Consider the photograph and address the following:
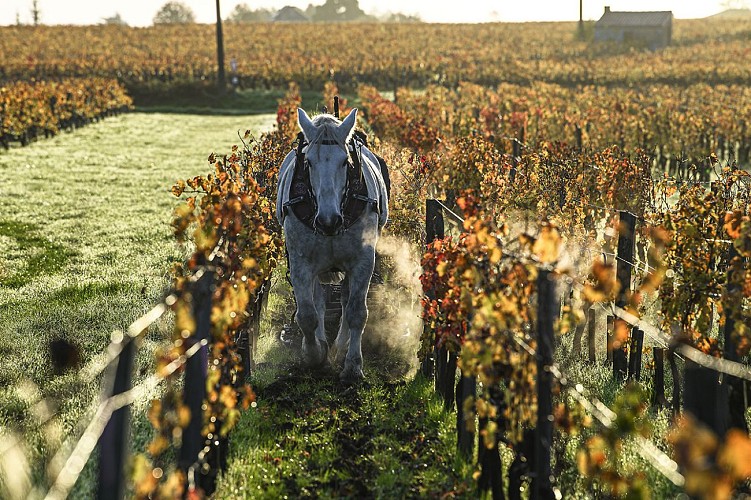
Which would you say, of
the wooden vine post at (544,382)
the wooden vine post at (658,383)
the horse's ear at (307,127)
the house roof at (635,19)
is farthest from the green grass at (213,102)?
the wooden vine post at (544,382)

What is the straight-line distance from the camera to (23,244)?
13.8 m

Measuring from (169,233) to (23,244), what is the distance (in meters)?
2.63

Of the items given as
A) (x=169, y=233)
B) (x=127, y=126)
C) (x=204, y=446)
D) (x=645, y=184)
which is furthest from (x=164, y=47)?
(x=204, y=446)

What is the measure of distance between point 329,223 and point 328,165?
584mm

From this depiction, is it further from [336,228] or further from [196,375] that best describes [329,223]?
[196,375]

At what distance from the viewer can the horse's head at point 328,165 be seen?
6930 millimetres

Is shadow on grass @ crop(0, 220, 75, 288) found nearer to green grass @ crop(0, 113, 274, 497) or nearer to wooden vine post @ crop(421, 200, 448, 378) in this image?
green grass @ crop(0, 113, 274, 497)

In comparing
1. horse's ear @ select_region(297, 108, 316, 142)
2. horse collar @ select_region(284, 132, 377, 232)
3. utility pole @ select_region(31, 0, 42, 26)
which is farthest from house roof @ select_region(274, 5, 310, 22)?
horse's ear @ select_region(297, 108, 316, 142)

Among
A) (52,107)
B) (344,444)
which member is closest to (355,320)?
(344,444)

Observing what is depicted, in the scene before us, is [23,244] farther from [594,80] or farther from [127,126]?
[594,80]

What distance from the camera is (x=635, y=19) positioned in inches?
3022

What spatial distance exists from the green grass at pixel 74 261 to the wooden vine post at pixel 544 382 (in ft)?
9.34

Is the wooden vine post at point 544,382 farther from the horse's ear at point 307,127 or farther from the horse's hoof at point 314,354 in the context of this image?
the horse's hoof at point 314,354

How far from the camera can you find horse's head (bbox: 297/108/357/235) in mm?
6930
